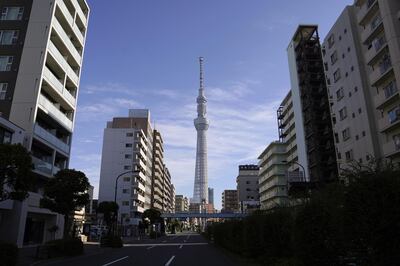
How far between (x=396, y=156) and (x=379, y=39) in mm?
13859

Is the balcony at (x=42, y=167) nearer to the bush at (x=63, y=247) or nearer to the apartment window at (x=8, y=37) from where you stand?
the bush at (x=63, y=247)

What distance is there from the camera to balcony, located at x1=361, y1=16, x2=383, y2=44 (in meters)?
40.9

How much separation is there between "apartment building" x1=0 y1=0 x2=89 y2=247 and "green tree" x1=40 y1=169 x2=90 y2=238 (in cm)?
993

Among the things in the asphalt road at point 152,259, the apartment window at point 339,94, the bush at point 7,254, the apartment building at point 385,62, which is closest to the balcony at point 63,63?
the asphalt road at point 152,259

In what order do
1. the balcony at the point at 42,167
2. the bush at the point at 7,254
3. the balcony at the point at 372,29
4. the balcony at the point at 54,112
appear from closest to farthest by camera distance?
the bush at the point at 7,254, the balcony at the point at 42,167, the balcony at the point at 54,112, the balcony at the point at 372,29

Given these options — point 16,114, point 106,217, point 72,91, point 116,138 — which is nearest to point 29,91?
point 16,114

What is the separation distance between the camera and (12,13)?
42781mm

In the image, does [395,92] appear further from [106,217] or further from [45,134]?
[106,217]

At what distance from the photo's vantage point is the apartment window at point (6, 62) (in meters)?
40.4

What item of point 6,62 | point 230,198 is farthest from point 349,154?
point 230,198

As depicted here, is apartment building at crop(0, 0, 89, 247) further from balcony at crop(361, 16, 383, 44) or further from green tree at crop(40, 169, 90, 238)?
balcony at crop(361, 16, 383, 44)

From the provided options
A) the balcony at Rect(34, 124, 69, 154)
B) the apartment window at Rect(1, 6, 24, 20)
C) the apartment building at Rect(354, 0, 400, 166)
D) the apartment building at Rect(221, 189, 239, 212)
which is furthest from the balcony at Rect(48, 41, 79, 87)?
the apartment building at Rect(221, 189, 239, 212)

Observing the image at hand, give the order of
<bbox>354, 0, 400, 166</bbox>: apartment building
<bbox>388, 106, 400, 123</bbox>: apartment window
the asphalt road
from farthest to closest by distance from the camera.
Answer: <bbox>388, 106, 400, 123</bbox>: apartment window < <bbox>354, 0, 400, 166</bbox>: apartment building < the asphalt road

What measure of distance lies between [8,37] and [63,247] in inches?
1110
